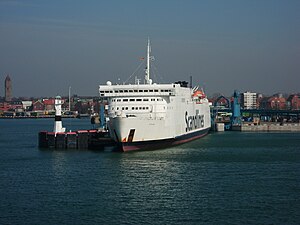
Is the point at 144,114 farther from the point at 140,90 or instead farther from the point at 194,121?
the point at 194,121

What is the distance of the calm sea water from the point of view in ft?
60.7

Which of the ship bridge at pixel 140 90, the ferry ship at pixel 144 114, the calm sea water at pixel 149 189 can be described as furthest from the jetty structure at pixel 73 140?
the ship bridge at pixel 140 90

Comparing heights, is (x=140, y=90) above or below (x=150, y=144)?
above

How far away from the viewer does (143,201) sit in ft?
68.1

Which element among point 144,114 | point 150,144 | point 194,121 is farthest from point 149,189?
point 194,121

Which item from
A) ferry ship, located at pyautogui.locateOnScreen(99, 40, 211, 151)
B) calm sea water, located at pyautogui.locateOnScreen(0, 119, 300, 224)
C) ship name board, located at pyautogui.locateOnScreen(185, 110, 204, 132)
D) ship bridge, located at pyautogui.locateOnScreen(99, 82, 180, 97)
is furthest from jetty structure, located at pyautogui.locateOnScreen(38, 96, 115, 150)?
ship name board, located at pyautogui.locateOnScreen(185, 110, 204, 132)

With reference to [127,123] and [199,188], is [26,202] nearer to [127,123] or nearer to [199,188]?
[199,188]

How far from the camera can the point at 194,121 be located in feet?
171

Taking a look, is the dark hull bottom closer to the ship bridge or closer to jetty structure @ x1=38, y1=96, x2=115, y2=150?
the ship bridge

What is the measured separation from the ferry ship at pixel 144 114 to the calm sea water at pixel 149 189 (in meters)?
1.13

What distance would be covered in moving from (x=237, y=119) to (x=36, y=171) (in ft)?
181

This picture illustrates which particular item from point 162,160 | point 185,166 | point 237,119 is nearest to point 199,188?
point 185,166

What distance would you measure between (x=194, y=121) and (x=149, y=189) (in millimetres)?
29629

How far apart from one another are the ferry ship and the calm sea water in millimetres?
1128
